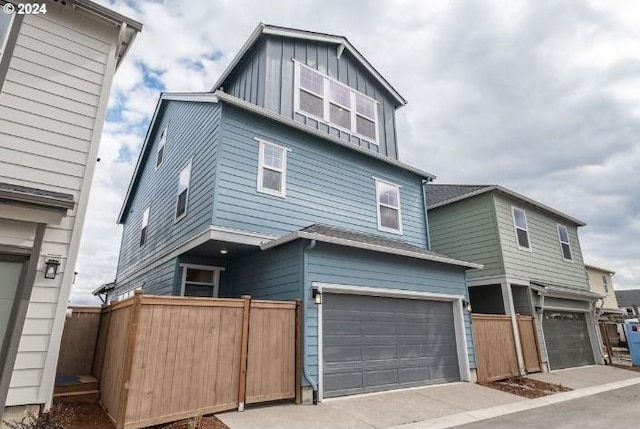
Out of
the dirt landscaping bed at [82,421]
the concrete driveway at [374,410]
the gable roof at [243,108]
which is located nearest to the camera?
the dirt landscaping bed at [82,421]

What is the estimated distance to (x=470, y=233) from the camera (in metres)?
14.5

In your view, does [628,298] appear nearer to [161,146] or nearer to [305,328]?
[305,328]

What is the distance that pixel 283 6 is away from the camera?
1022 cm

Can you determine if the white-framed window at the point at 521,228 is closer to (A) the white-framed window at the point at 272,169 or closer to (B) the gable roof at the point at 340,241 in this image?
(B) the gable roof at the point at 340,241

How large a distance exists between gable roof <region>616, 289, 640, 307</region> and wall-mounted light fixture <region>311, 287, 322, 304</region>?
49.8 meters

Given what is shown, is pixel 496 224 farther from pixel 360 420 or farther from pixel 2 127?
pixel 2 127

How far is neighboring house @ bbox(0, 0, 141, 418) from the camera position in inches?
190

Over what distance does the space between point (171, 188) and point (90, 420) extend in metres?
7.71

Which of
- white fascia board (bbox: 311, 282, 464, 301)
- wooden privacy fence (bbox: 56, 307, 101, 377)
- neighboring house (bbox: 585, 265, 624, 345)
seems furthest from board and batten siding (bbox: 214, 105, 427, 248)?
neighboring house (bbox: 585, 265, 624, 345)

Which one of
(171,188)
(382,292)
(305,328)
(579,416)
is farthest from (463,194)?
(171,188)

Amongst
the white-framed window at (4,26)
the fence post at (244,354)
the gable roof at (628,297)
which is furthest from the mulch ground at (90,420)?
the gable roof at (628,297)

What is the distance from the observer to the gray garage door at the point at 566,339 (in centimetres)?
1380

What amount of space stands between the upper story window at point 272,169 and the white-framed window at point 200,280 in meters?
2.98

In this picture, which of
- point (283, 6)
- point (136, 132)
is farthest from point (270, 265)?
point (136, 132)
